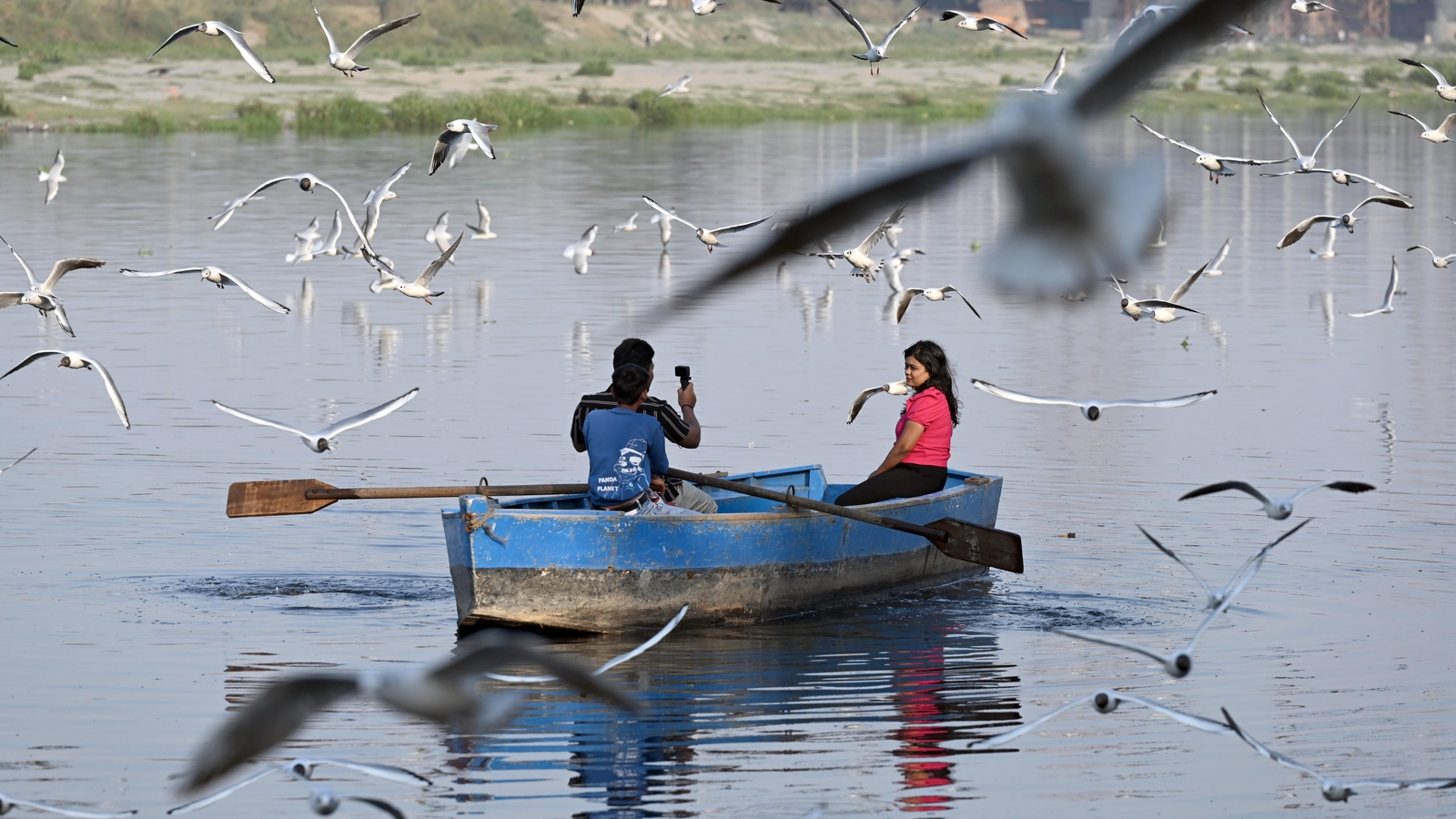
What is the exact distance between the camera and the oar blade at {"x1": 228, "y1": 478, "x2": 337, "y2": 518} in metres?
12.9

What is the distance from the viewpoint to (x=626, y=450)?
11.2m

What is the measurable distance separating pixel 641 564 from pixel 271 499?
278cm

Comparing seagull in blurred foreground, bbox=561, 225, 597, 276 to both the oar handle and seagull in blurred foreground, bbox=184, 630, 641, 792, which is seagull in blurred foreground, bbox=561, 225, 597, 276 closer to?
the oar handle

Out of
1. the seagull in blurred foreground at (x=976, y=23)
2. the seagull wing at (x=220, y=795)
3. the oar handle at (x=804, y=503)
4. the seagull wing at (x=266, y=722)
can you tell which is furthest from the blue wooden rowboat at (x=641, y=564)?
the seagull in blurred foreground at (x=976, y=23)

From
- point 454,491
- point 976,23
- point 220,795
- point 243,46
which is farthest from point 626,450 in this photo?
point 976,23

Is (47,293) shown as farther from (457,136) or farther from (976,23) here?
(976,23)

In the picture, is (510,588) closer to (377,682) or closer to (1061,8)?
(377,682)

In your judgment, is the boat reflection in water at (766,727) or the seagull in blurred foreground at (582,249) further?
the seagull in blurred foreground at (582,249)

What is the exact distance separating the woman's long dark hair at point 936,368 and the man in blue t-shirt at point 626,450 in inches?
75.2

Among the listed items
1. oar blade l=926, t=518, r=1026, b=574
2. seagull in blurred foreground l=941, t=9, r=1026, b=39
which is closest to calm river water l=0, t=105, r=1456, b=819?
oar blade l=926, t=518, r=1026, b=574

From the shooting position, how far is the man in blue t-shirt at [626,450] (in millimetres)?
11188

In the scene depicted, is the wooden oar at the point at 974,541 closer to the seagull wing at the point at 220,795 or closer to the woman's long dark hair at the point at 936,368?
the woman's long dark hair at the point at 936,368

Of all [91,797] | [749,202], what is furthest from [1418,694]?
[749,202]

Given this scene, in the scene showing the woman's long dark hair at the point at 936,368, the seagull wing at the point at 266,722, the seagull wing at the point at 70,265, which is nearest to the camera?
the seagull wing at the point at 266,722
